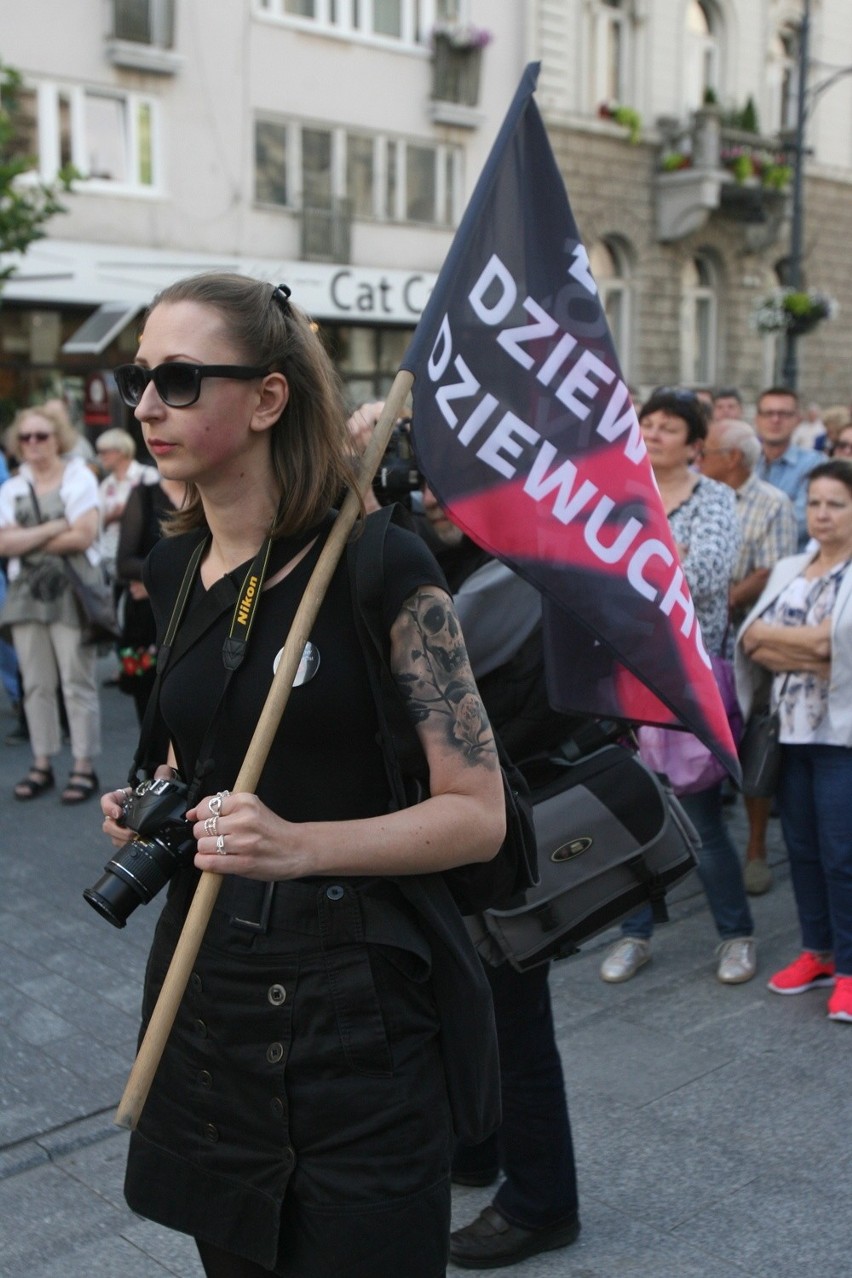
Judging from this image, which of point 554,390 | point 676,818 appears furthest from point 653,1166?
point 554,390

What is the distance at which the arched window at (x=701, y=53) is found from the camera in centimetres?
2636

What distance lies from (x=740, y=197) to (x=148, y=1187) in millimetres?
26999

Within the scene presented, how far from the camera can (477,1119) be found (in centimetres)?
202

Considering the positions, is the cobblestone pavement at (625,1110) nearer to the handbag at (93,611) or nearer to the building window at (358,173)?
the handbag at (93,611)

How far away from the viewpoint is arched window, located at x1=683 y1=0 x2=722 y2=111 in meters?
26.4

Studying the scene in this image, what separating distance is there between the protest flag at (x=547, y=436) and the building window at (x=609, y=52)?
2389 centimetres

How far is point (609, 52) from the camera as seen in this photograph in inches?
986

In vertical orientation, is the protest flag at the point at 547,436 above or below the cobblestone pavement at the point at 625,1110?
above

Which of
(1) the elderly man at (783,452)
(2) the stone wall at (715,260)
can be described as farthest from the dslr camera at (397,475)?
(2) the stone wall at (715,260)

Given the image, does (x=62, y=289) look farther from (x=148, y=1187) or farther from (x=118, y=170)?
(x=148, y=1187)

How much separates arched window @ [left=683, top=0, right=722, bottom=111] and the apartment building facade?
0.14 feet

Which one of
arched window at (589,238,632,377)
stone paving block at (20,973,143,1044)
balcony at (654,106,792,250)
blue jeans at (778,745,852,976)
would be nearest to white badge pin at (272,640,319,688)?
stone paving block at (20,973,143,1044)

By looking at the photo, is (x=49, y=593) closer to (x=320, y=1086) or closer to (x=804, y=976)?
(x=804, y=976)

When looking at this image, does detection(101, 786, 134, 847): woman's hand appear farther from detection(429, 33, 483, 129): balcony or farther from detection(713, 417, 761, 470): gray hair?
detection(429, 33, 483, 129): balcony
